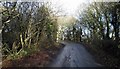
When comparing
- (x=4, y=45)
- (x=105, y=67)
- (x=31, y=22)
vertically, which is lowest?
(x=105, y=67)

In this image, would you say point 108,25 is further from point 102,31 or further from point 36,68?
point 36,68

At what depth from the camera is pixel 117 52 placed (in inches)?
1024

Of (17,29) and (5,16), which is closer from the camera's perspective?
(5,16)

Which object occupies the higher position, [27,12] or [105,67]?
[27,12]

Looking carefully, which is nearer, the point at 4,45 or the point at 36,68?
the point at 36,68

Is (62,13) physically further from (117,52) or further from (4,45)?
(4,45)

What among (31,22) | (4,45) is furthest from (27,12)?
(4,45)

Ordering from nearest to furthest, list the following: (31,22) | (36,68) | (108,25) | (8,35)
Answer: (36,68), (8,35), (31,22), (108,25)

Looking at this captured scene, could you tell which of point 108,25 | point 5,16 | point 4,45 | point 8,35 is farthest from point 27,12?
point 108,25

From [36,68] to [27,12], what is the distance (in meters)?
8.38

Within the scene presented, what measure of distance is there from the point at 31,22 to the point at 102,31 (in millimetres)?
17662

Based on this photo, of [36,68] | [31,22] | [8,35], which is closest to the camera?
[36,68]

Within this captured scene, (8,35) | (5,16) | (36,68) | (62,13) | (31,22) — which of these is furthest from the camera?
(62,13)

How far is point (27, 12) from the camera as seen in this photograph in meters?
23.5
